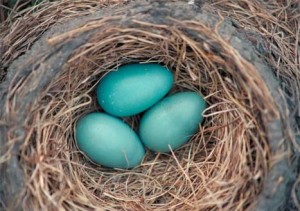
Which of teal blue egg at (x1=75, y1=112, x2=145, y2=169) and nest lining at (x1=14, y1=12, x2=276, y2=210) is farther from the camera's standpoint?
teal blue egg at (x1=75, y1=112, x2=145, y2=169)

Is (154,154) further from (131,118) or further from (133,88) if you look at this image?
(133,88)

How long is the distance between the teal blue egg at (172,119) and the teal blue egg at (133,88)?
0.03m

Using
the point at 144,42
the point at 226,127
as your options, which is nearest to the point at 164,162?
the point at 226,127

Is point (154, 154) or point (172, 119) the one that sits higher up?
point (172, 119)

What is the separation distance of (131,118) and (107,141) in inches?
6.2

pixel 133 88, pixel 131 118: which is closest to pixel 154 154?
pixel 131 118

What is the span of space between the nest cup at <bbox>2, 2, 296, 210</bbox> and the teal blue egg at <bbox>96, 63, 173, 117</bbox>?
0.11 feet

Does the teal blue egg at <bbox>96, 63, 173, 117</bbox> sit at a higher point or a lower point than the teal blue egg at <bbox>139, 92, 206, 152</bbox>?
higher

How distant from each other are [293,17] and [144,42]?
41 cm

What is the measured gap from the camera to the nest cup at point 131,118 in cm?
146

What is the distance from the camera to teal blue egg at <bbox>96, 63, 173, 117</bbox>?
159 centimetres

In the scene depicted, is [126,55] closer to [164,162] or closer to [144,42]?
[144,42]

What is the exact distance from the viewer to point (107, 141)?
1.58 metres

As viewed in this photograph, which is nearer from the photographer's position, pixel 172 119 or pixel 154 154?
pixel 172 119
